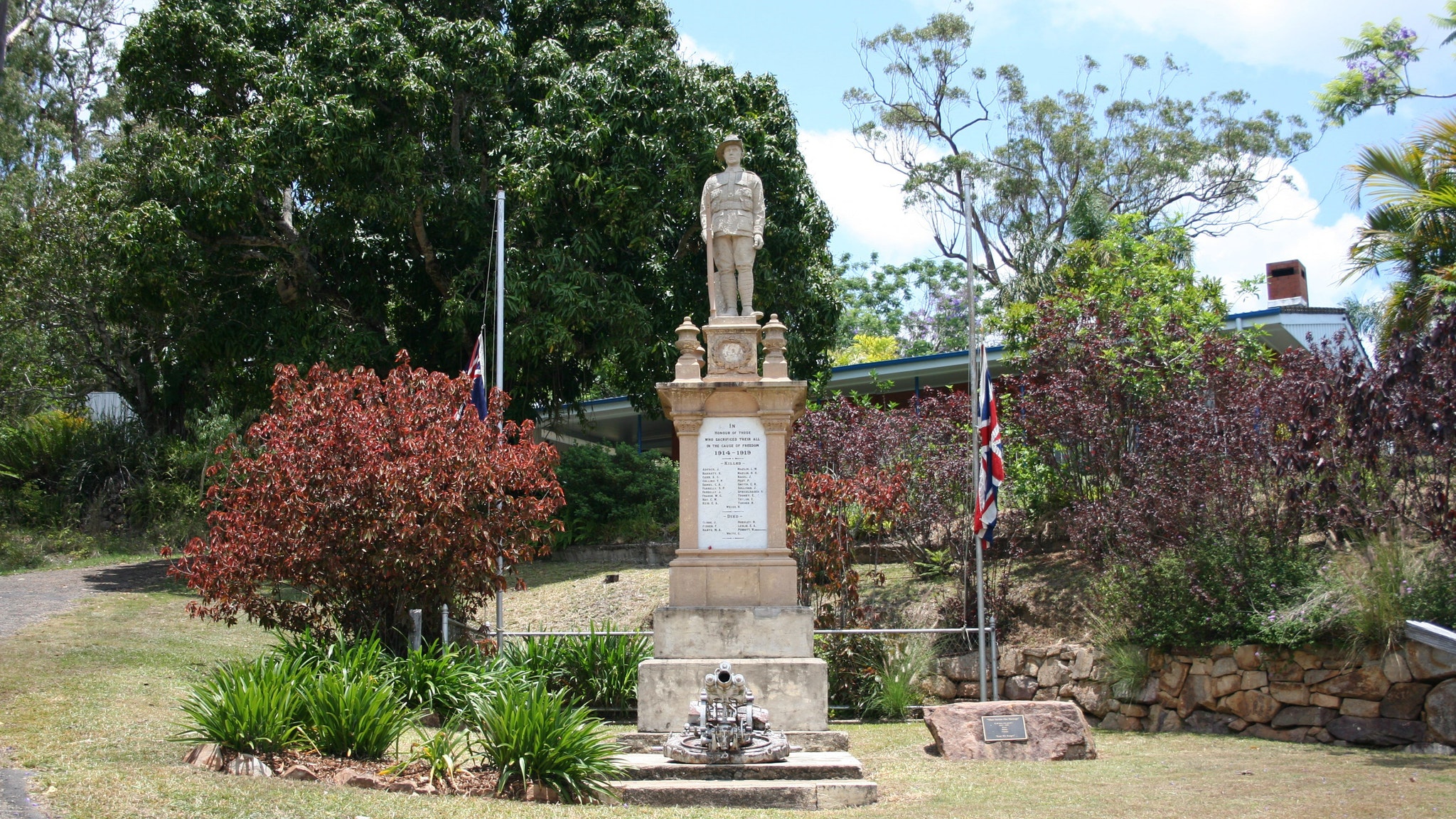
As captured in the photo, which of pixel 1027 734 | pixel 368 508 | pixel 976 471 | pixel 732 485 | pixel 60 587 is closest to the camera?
pixel 1027 734

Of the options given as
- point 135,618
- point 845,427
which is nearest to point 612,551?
point 845,427

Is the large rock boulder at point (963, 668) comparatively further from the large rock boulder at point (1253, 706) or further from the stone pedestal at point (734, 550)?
the stone pedestal at point (734, 550)

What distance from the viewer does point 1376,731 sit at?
1117 centimetres

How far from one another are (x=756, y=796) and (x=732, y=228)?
575cm

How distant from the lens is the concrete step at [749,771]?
8945mm

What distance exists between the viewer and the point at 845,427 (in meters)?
17.7

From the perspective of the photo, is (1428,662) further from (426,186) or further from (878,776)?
A: (426,186)

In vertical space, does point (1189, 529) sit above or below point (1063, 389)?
below

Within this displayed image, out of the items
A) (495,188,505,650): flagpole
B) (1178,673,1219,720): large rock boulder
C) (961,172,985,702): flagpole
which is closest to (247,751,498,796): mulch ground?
(495,188,505,650): flagpole

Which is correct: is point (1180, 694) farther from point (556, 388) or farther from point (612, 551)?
point (556, 388)

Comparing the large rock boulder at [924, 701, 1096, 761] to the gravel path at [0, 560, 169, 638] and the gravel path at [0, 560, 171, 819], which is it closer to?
the gravel path at [0, 560, 171, 819]

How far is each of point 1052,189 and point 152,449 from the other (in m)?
27.6

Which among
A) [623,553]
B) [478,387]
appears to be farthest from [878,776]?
[623,553]

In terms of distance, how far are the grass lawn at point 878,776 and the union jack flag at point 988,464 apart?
253cm
